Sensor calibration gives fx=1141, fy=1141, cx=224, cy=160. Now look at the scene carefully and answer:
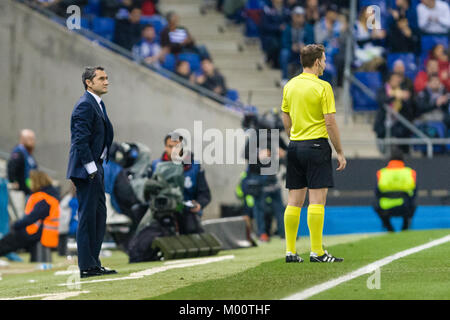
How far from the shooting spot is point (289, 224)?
11.4 metres

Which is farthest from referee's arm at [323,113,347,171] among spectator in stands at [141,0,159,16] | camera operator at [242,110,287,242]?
spectator in stands at [141,0,159,16]

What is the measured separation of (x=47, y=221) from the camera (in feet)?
57.7

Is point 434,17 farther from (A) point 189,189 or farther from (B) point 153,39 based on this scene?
(A) point 189,189

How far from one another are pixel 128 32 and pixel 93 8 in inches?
61.2

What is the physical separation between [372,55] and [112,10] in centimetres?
607

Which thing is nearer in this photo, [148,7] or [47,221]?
[47,221]

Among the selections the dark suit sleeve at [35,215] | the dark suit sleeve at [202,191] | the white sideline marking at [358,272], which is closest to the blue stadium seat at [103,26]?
the dark suit sleeve at [35,215]

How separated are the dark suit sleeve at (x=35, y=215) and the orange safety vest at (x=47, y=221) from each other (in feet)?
0.22

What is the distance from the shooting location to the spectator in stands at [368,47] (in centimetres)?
2606

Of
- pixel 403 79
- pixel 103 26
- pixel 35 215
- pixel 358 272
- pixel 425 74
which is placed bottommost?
pixel 358 272

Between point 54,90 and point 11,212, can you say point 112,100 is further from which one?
point 11,212

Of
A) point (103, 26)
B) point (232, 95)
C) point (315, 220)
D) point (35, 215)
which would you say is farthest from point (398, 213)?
point (103, 26)

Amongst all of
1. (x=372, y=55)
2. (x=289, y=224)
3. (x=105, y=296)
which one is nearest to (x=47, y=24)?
(x=372, y=55)

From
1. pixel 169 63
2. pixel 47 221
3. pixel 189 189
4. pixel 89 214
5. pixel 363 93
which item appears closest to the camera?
pixel 89 214
